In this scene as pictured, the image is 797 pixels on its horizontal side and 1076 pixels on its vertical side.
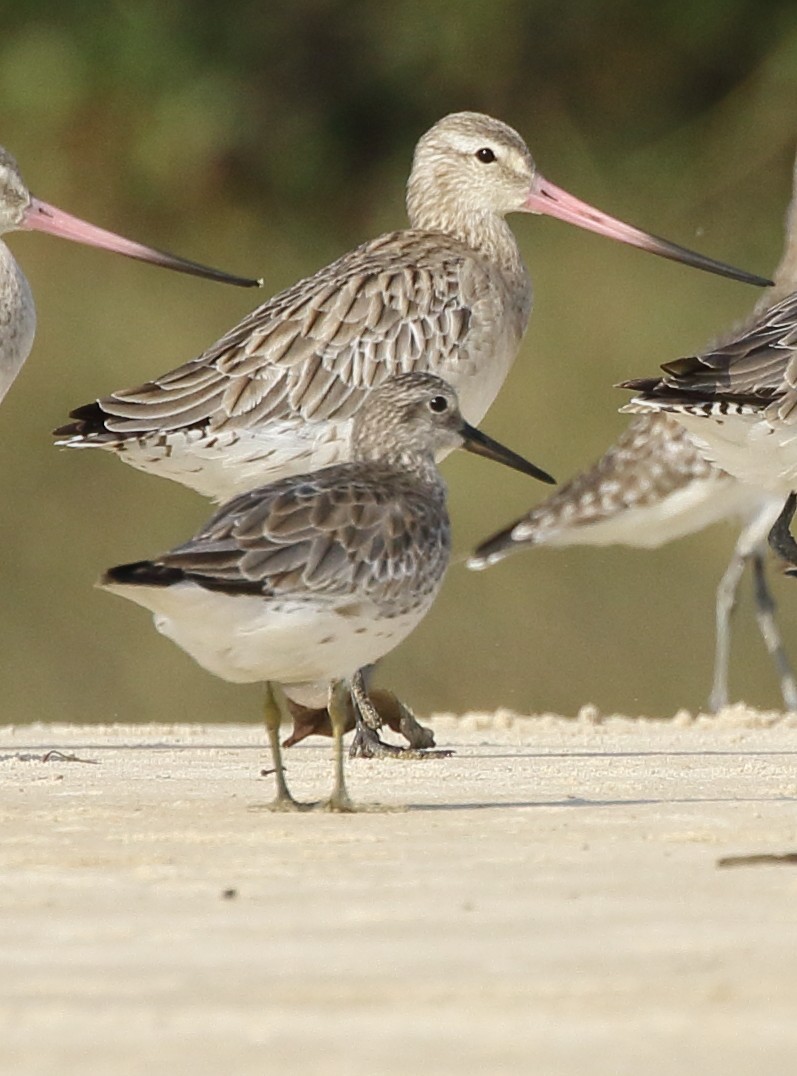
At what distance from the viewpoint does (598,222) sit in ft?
37.8

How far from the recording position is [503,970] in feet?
14.9

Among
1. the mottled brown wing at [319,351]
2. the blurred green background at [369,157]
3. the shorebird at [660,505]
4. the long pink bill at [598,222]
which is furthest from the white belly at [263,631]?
the blurred green background at [369,157]

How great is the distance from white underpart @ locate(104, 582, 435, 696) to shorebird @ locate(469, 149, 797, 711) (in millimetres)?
5839

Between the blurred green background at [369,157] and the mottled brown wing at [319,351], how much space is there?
6.84m

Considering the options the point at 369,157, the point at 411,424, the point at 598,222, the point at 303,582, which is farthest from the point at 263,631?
the point at 369,157

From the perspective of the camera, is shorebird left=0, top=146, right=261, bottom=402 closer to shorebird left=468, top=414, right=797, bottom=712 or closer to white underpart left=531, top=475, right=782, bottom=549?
shorebird left=468, top=414, right=797, bottom=712

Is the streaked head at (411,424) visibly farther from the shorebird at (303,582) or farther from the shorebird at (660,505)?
the shorebird at (660,505)

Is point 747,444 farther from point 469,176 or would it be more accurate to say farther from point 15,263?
point 15,263

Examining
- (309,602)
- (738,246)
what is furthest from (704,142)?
(309,602)

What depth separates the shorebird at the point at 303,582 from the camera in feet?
21.0

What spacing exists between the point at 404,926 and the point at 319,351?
16.1 ft

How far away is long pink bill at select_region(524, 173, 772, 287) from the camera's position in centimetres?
Answer: 1108

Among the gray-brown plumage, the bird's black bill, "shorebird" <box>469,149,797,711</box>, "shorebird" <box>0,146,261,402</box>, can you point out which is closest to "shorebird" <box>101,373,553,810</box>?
the bird's black bill

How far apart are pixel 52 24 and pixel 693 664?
12417 millimetres
